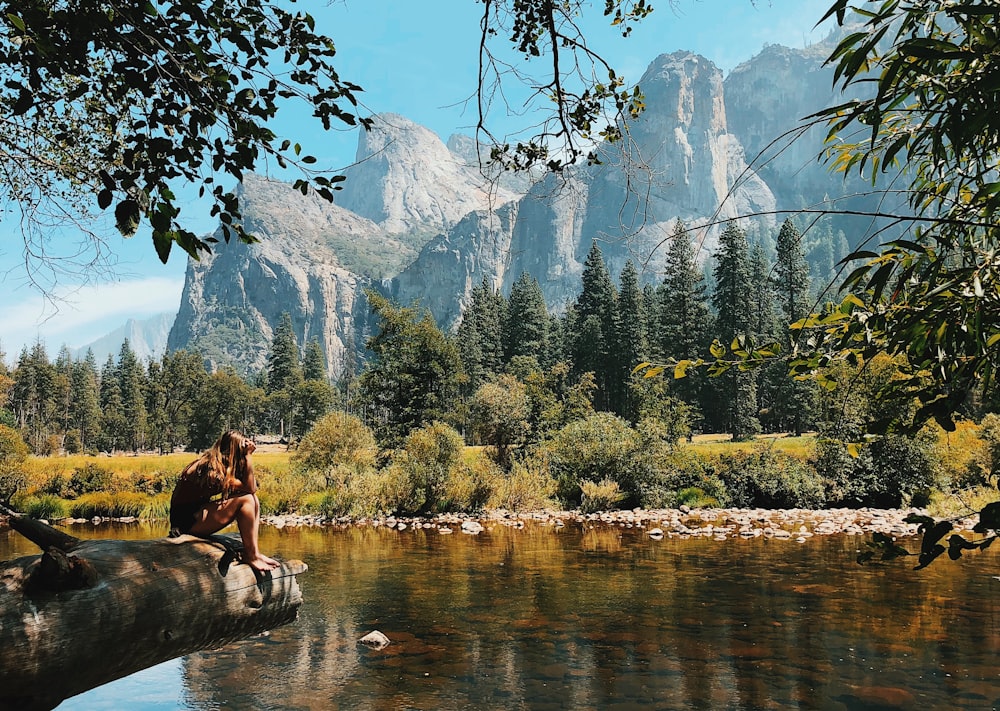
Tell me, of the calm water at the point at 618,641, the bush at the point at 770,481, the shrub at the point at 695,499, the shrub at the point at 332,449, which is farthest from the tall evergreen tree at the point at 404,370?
the calm water at the point at 618,641

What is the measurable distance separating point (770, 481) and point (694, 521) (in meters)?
5.00

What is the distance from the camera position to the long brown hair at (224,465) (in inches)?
141

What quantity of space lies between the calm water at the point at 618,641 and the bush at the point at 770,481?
968 cm

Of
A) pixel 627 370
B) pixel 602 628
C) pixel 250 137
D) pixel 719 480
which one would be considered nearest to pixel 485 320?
pixel 627 370

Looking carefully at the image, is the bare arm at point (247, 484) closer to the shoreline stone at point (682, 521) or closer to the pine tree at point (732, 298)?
the shoreline stone at point (682, 521)

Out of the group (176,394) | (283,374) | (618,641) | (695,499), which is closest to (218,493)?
(618,641)

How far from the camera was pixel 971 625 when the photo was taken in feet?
33.8

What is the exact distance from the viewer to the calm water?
819 centimetres

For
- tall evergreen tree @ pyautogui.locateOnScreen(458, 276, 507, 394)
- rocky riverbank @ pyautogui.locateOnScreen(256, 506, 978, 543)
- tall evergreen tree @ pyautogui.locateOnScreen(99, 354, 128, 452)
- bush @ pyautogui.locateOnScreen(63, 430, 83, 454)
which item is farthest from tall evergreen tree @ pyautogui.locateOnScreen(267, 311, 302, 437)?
rocky riverbank @ pyautogui.locateOnScreen(256, 506, 978, 543)

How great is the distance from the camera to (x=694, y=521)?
22.9 meters

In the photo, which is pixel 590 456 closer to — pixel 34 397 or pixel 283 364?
pixel 283 364

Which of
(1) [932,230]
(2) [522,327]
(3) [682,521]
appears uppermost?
(2) [522,327]

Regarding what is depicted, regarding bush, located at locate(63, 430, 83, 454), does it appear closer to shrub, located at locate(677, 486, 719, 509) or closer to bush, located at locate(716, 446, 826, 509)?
shrub, located at locate(677, 486, 719, 509)

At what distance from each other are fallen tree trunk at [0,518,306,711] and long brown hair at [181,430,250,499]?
0.94 metres
